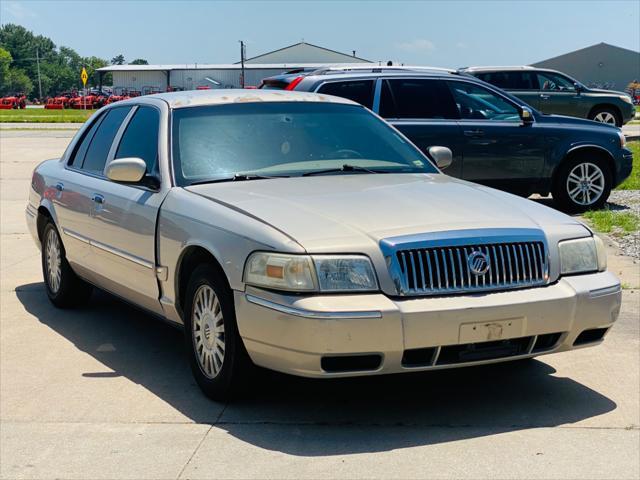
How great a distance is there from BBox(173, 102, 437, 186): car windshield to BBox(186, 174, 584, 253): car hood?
0.59 ft

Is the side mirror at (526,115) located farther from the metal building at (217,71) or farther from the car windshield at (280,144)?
the metal building at (217,71)

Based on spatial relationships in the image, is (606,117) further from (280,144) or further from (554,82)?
(280,144)

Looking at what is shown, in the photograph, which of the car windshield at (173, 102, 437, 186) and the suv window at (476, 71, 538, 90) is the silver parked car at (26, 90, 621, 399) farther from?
the suv window at (476, 71, 538, 90)

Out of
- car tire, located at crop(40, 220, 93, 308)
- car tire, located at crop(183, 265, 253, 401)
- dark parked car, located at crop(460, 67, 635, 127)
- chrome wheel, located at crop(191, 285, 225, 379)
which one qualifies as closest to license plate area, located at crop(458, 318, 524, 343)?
car tire, located at crop(183, 265, 253, 401)

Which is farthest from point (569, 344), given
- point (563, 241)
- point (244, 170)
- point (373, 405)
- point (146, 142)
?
point (146, 142)

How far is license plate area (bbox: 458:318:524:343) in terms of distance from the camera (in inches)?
181

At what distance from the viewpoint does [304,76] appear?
12.1 metres

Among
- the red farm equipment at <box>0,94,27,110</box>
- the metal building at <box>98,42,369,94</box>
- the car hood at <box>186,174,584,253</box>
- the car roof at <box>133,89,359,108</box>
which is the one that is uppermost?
the car roof at <box>133,89,359,108</box>

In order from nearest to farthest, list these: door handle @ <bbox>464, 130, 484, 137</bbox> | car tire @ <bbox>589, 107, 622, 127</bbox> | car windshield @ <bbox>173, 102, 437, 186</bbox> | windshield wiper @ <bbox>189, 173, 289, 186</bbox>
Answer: windshield wiper @ <bbox>189, 173, 289, 186</bbox>, car windshield @ <bbox>173, 102, 437, 186</bbox>, door handle @ <bbox>464, 130, 484, 137</bbox>, car tire @ <bbox>589, 107, 622, 127</bbox>

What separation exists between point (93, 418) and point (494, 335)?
205 centimetres

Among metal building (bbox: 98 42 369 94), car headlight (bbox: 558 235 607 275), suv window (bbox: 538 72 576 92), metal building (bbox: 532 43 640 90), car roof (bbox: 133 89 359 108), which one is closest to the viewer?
car headlight (bbox: 558 235 607 275)

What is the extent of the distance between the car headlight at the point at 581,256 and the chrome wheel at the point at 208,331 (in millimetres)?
1748

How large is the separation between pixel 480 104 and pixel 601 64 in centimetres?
7858

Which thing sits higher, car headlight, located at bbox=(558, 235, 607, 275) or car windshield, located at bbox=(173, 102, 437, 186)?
car windshield, located at bbox=(173, 102, 437, 186)
